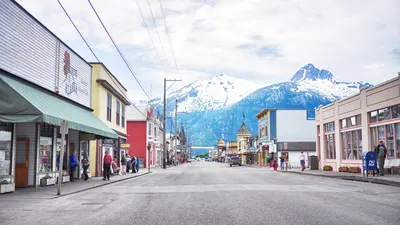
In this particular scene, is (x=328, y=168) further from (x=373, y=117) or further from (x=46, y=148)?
(x=46, y=148)

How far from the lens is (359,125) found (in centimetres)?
3152

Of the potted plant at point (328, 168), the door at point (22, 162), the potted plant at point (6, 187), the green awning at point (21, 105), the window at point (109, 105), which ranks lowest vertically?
the potted plant at point (328, 168)

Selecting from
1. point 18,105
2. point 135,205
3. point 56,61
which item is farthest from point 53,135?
point 135,205

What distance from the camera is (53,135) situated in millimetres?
22578

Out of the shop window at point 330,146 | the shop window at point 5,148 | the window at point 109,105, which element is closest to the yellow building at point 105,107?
the window at point 109,105

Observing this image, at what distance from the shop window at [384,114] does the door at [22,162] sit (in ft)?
65.5

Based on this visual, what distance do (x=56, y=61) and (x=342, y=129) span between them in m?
22.8

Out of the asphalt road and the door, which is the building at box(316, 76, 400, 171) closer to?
the asphalt road

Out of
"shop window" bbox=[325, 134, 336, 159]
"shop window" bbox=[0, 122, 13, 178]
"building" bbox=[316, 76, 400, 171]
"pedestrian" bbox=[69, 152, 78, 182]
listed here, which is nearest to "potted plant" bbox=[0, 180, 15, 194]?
"shop window" bbox=[0, 122, 13, 178]

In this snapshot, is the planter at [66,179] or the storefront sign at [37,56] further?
the planter at [66,179]

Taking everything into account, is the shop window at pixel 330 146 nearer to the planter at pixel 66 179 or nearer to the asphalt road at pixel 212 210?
the planter at pixel 66 179

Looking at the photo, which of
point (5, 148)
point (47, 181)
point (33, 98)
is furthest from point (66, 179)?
point (33, 98)

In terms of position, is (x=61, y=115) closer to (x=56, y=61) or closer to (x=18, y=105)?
(x=18, y=105)

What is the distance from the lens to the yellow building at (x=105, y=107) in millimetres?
30922
